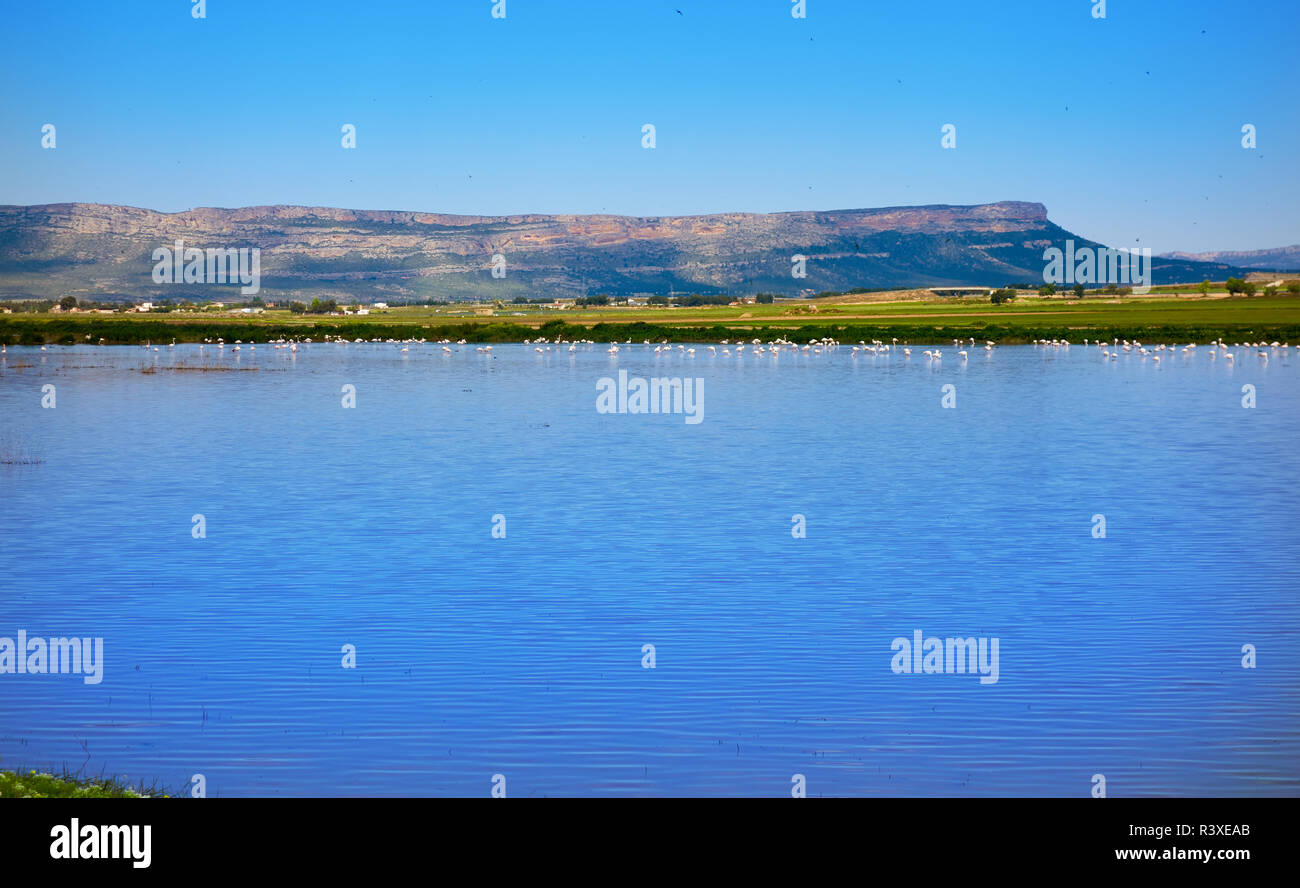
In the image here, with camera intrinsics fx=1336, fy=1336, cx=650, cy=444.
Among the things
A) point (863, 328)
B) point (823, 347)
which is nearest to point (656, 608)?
point (823, 347)

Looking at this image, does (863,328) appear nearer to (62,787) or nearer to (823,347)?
(823,347)

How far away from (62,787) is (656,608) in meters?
8.67

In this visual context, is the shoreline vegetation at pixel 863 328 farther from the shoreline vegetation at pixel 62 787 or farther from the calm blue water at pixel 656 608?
the shoreline vegetation at pixel 62 787

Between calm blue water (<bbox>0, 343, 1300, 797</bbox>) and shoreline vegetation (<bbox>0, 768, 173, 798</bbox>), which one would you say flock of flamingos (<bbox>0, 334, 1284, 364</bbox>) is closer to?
calm blue water (<bbox>0, 343, 1300, 797</bbox>)

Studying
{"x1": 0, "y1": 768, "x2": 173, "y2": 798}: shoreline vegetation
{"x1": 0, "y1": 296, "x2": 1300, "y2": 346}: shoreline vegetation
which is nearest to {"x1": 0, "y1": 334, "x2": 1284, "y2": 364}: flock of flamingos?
{"x1": 0, "y1": 296, "x2": 1300, "y2": 346}: shoreline vegetation

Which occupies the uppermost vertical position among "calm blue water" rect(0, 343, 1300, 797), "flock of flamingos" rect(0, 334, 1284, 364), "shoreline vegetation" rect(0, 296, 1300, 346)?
"shoreline vegetation" rect(0, 296, 1300, 346)

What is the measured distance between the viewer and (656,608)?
17078 mm

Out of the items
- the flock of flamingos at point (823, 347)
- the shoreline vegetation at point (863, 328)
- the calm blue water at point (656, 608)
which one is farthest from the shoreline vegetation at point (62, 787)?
the shoreline vegetation at point (863, 328)

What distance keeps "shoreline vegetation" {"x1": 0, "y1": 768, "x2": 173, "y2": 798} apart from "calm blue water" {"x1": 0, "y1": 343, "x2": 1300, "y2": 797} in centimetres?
57

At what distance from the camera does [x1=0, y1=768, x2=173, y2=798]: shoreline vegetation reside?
9336mm

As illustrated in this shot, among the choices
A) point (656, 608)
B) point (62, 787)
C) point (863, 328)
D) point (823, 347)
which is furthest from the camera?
point (863, 328)

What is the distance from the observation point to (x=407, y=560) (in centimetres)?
2030

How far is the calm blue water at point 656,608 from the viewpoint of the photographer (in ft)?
38.0

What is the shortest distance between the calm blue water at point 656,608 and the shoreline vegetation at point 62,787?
57 centimetres
